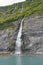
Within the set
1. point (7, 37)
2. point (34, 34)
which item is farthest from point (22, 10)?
point (34, 34)

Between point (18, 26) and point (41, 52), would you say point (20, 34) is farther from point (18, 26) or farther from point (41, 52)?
point (41, 52)

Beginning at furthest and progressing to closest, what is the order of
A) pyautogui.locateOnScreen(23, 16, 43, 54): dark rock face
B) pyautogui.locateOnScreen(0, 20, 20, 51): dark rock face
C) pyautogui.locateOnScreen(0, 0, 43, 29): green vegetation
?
1. pyautogui.locateOnScreen(0, 0, 43, 29): green vegetation
2. pyautogui.locateOnScreen(0, 20, 20, 51): dark rock face
3. pyautogui.locateOnScreen(23, 16, 43, 54): dark rock face

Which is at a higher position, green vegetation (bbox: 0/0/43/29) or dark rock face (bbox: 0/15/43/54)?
green vegetation (bbox: 0/0/43/29)

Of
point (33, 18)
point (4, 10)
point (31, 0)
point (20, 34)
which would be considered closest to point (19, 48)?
point (20, 34)

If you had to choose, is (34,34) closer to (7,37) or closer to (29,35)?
(29,35)

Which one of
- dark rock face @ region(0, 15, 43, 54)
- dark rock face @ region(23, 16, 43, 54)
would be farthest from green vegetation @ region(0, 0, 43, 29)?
dark rock face @ region(0, 15, 43, 54)

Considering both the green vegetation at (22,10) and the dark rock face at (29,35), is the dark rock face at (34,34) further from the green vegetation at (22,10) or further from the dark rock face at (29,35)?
the green vegetation at (22,10)

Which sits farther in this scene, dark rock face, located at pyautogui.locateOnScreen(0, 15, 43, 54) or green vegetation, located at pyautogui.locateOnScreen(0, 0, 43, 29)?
green vegetation, located at pyautogui.locateOnScreen(0, 0, 43, 29)

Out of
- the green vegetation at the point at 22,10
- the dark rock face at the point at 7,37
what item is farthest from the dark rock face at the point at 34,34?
the green vegetation at the point at 22,10

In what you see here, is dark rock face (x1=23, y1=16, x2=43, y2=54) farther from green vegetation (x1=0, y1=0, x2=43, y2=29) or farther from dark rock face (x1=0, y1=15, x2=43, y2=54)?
green vegetation (x1=0, y1=0, x2=43, y2=29)
